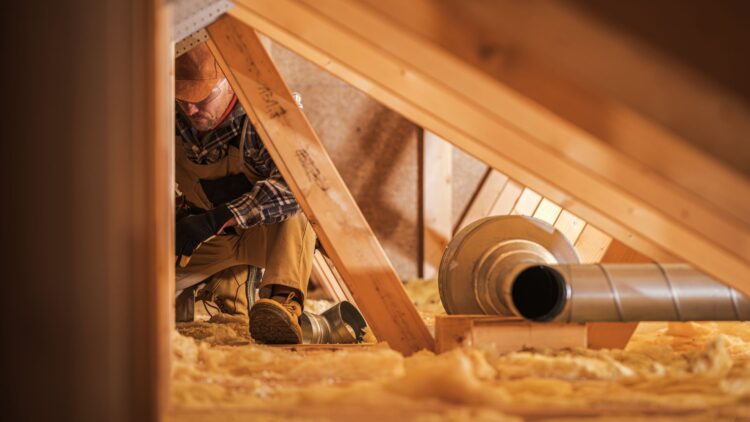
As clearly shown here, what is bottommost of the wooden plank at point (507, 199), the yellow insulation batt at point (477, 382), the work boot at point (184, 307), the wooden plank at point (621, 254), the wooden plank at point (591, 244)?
the yellow insulation batt at point (477, 382)

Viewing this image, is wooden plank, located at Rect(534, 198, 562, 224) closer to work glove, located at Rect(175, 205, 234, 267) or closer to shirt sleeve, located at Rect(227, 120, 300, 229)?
shirt sleeve, located at Rect(227, 120, 300, 229)

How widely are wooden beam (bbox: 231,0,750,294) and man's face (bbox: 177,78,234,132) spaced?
1.00 m

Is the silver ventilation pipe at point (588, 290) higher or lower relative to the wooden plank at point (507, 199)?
lower

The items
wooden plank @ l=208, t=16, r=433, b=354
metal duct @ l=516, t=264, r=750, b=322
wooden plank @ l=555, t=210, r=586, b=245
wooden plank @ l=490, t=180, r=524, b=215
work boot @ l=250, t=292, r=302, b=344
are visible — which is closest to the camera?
metal duct @ l=516, t=264, r=750, b=322

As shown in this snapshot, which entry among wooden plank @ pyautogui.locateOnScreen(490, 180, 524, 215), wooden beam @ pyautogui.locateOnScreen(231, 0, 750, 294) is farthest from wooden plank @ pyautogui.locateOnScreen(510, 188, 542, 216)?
wooden beam @ pyautogui.locateOnScreen(231, 0, 750, 294)

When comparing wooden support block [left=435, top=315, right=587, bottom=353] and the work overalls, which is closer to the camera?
wooden support block [left=435, top=315, right=587, bottom=353]

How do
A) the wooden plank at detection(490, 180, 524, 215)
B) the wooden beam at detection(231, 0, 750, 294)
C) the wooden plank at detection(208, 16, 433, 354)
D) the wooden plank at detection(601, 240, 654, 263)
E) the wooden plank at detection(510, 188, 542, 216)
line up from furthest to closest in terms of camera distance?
the wooden plank at detection(490, 180, 524, 215) → the wooden plank at detection(510, 188, 542, 216) → the wooden plank at detection(601, 240, 654, 263) → the wooden plank at detection(208, 16, 433, 354) → the wooden beam at detection(231, 0, 750, 294)

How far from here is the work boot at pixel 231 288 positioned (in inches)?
113

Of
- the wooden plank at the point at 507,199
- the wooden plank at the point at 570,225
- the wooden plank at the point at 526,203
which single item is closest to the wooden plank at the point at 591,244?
the wooden plank at the point at 570,225

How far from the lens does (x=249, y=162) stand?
2619 millimetres

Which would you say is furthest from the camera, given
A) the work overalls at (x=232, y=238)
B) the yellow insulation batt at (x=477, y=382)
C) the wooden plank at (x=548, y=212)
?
the wooden plank at (x=548, y=212)

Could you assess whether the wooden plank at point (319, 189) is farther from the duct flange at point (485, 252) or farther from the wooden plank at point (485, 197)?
the wooden plank at point (485, 197)

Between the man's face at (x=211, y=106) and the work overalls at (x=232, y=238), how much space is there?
112 millimetres

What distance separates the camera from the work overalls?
2459 mm
